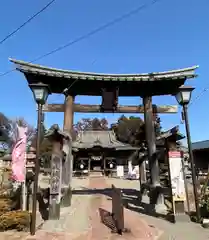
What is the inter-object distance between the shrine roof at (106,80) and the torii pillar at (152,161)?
68cm

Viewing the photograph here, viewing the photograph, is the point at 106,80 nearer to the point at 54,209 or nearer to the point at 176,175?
the point at 176,175

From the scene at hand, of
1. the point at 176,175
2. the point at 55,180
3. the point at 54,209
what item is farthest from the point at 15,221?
the point at 176,175

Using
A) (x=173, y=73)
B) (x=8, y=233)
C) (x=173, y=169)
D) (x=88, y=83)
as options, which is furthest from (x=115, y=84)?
(x=8, y=233)

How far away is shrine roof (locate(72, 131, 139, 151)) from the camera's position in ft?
121

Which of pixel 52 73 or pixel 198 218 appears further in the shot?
pixel 52 73

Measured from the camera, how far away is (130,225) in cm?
749

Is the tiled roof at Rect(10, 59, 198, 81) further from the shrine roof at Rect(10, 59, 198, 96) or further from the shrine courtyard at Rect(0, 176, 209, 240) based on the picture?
the shrine courtyard at Rect(0, 176, 209, 240)

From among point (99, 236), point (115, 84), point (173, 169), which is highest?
point (115, 84)

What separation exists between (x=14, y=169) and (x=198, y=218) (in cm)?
586

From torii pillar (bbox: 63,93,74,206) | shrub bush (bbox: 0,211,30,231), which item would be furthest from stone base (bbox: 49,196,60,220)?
torii pillar (bbox: 63,93,74,206)

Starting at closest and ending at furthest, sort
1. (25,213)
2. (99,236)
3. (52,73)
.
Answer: (99,236)
(25,213)
(52,73)

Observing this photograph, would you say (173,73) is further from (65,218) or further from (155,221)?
(65,218)

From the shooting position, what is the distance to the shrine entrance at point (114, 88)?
35.0 ft

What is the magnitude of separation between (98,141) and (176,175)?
2917cm
